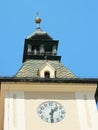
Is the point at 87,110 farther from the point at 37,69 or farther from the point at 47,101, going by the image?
the point at 37,69

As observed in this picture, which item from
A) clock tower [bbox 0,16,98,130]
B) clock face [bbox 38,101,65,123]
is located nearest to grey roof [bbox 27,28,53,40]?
clock tower [bbox 0,16,98,130]

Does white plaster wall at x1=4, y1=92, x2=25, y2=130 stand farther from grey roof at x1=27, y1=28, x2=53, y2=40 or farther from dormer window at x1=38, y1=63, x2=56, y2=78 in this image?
grey roof at x1=27, y1=28, x2=53, y2=40

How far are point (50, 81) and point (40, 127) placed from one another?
296 cm

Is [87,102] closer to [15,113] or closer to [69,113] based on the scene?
[69,113]

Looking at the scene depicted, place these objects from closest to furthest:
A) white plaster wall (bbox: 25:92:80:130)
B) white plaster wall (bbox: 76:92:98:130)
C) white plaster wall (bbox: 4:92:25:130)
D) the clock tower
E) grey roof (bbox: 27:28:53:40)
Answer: white plaster wall (bbox: 4:92:25:130), white plaster wall (bbox: 25:92:80:130), the clock tower, white plaster wall (bbox: 76:92:98:130), grey roof (bbox: 27:28:53:40)

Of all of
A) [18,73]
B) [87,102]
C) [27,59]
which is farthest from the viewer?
[27,59]

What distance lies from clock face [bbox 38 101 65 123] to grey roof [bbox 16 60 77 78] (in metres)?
2.53

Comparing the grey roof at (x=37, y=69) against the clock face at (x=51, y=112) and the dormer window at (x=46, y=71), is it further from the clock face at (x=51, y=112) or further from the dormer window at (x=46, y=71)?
the clock face at (x=51, y=112)

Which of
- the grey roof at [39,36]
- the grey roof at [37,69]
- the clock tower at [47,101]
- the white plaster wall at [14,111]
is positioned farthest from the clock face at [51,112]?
the grey roof at [39,36]

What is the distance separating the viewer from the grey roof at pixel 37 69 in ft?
96.3

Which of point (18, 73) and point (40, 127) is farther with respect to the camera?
point (18, 73)

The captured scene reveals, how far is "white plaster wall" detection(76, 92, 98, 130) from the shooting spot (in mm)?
25781

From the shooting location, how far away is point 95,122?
1022 inches

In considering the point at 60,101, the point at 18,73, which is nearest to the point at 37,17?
the point at 18,73
